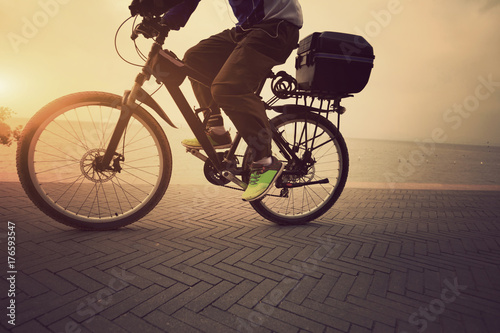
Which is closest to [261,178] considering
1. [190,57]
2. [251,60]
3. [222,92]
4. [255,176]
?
[255,176]

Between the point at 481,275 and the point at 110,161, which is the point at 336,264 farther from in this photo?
the point at 110,161

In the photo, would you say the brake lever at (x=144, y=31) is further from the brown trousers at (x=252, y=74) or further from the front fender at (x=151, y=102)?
the brown trousers at (x=252, y=74)

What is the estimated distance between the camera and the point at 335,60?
9.12 ft

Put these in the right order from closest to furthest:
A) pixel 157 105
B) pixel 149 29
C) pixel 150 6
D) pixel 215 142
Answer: pixel 150 6, pixel 149 29, pixel 157 105, pixel 215 142

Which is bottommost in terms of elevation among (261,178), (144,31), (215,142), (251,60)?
(261,178)

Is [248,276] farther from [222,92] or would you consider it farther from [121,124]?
[121,124]

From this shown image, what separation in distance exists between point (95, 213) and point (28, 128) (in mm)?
1331

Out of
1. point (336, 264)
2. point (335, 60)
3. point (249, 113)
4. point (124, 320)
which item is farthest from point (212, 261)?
point (335, 60)

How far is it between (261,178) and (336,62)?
1.33m

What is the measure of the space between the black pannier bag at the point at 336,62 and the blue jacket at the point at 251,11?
35 centimetres

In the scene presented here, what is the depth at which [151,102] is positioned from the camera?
9.12ft

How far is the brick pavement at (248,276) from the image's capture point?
5.17 ft

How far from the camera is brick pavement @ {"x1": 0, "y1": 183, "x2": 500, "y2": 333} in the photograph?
1.58 m

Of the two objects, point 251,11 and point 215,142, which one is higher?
point 251,11
